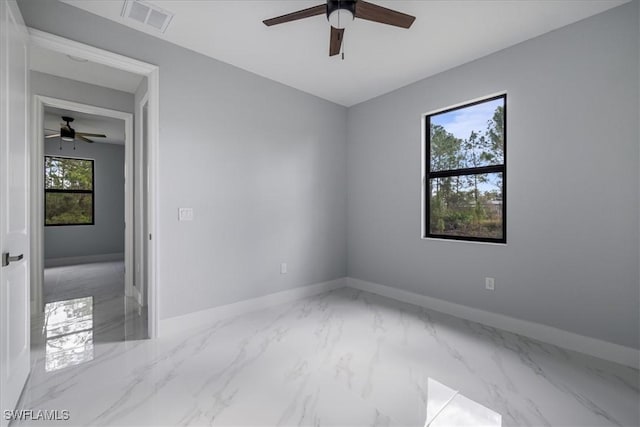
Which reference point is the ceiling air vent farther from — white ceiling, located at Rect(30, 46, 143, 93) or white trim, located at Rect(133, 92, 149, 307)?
white ceiling, located at Rect(30, 46, 143, 93)

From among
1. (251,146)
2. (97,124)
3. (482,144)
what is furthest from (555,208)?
(97,124)

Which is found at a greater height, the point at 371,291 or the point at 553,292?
the point at 553,292

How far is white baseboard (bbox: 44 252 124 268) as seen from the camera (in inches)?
243

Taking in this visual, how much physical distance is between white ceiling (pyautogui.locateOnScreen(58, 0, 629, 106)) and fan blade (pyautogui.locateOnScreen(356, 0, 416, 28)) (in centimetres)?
33

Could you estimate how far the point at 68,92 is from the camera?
347 cm

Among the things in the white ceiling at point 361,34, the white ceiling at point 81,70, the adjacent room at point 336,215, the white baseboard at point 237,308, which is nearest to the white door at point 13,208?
the adjacent room at point 336,215

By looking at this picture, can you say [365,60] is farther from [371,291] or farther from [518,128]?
[371,291]

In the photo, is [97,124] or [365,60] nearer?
[365,60]

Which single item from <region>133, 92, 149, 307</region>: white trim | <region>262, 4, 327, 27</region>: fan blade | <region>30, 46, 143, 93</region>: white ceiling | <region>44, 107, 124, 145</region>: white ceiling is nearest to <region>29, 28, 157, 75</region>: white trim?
<region>133, 92, 149, 307</region>: white trim

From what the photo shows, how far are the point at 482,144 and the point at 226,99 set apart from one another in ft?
8.90

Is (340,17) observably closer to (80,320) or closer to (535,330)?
(535,330)

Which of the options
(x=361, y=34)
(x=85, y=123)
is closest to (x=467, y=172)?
(x=361, y=34)

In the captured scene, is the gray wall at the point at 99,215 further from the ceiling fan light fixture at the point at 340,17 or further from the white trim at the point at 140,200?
the ceiling fan light fixture at the point at 340,17

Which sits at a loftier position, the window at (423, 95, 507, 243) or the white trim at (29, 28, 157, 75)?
the white trim at (29, 28, 157, 75)
